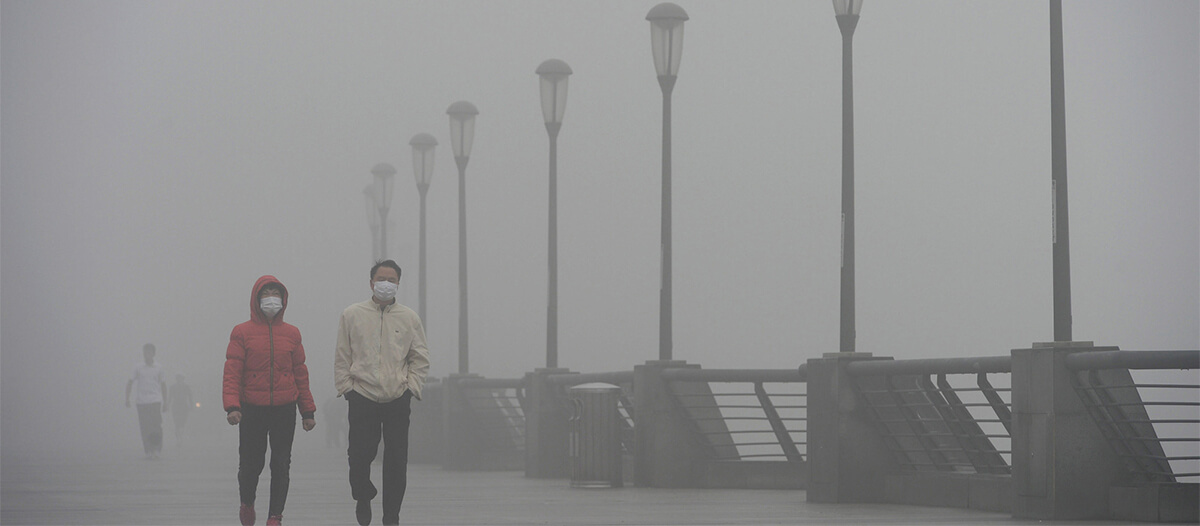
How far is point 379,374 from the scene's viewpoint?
1306 centimetres

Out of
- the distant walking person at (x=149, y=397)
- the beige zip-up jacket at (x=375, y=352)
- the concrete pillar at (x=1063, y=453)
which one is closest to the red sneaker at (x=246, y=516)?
the beige zip-up jacket at (x=375, y=352)

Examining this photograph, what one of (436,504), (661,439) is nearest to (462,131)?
(661,439)

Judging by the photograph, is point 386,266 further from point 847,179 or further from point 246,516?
point 847,179

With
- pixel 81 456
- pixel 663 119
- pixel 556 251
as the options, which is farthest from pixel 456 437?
pixel 663 119

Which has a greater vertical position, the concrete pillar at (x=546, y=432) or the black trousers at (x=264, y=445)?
the black trousers at (x=264, y=445)

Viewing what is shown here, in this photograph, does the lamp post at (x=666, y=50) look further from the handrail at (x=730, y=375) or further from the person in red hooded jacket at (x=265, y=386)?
the person in red hooded jacket at (x=265, y=386)

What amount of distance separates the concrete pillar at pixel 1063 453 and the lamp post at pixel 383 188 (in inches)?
1079

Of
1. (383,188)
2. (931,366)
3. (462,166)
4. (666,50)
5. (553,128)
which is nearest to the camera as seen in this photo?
(931,366)

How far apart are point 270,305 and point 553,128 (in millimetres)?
15879

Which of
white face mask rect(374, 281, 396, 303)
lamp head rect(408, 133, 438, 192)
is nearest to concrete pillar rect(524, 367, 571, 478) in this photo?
lamp head rect(408, 133, 438, 192)

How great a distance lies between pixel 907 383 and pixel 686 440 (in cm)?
469

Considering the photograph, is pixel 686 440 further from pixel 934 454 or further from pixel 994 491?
pixel 994 491

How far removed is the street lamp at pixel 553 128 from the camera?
28406mm

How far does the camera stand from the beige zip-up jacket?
1309 centimetres
